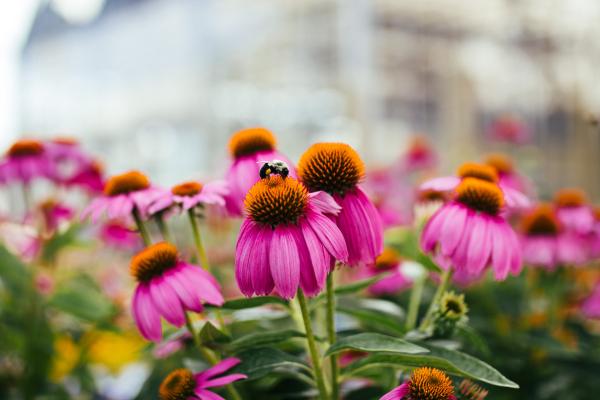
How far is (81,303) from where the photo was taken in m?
0.62

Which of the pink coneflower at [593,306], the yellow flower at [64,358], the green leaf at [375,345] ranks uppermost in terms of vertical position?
the green leaf at [375,345]

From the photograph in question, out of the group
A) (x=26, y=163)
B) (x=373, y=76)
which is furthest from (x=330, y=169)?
(x=373, y=76)

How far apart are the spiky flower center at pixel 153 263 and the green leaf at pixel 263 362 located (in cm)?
7

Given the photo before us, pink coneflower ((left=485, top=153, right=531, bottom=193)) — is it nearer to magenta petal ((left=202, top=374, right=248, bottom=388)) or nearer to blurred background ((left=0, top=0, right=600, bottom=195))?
magenta petal ((left=202, top=374, right=248, bottom=388))

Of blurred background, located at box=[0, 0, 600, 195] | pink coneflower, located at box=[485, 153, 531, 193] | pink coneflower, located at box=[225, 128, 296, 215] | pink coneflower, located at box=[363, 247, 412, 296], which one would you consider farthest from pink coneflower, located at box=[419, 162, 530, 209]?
blurred background, located at box=[0, 0, 600, 195]

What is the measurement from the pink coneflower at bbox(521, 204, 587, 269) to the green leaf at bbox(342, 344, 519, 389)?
35 centimetres

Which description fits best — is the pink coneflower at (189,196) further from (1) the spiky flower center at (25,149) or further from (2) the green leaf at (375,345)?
(1) the spiky flower center at (25,149)

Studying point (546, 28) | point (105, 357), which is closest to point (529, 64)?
point (546, 28)

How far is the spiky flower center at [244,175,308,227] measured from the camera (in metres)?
0.29

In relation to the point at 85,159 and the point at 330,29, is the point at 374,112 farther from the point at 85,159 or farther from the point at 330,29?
the point at 85,159

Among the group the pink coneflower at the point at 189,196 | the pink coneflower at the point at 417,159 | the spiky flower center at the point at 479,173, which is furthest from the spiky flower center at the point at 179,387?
the pink coneflower at the point at 417,159

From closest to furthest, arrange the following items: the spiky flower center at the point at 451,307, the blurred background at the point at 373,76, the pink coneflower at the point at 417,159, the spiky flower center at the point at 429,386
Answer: the spiky flower center at the point at 429,386 < the spiky flower center at the point at 451,307 < the pink coneflower at the point at 417,159 < the blurred background at the point at 373,76

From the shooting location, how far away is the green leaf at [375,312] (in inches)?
15.2

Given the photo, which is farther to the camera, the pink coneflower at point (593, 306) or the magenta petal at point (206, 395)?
the pink coneflower at point (593, 306)
